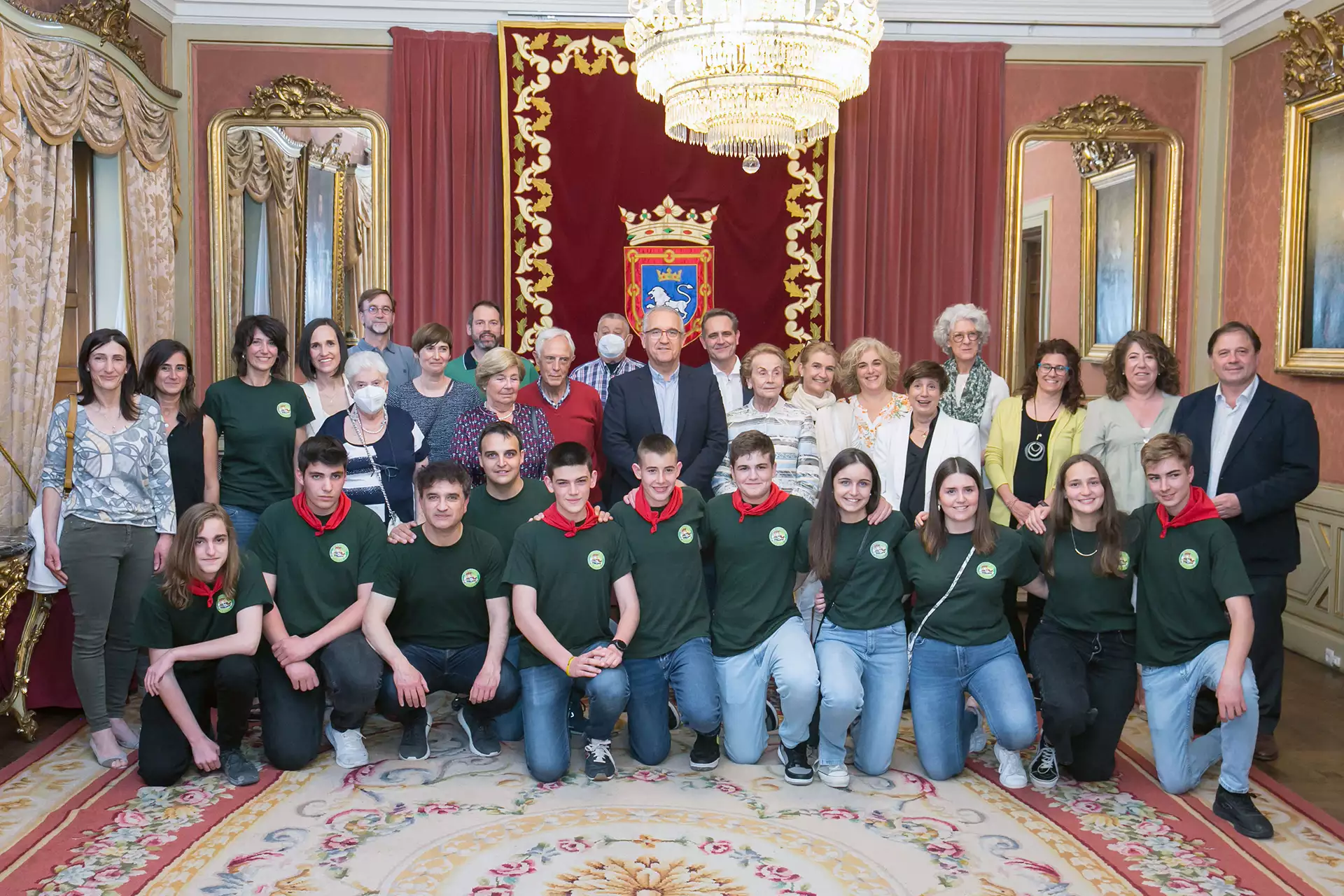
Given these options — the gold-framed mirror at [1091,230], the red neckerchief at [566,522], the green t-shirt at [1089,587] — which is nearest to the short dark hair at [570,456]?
the red neckerchief at [566,522]

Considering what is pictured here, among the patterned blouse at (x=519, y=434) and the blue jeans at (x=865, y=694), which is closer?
the blue jeans at (x=865, y=694)

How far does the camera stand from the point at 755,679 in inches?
146

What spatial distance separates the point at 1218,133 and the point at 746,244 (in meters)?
2.65

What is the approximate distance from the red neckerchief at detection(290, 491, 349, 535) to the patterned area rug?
0.75 meters

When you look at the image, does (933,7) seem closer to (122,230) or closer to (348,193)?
(348,193)

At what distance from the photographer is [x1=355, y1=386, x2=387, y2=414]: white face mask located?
3967 millimetres

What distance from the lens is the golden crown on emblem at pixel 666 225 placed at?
6.15 meters

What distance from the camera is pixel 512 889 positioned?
2.79m

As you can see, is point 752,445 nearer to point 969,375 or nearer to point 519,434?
point 519,434

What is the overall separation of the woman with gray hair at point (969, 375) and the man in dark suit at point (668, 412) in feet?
3.37

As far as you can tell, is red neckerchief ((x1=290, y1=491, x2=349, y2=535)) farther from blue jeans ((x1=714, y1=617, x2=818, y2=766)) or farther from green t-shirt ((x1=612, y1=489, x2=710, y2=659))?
blue jeans ((x1=714, y1=617, x2=818, y2=766))

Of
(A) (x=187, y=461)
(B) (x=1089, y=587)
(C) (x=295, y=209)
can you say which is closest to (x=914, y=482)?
(B) (x=1089, y=587)

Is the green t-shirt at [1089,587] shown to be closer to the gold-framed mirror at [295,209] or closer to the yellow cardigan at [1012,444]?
the yellow cardigan at [1012,444]

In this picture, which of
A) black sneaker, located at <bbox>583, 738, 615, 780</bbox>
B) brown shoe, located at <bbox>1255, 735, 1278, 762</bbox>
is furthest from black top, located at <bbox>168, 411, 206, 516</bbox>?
brown shoe, located at <bbox>1255, 735, 1278, 762</bbox>
